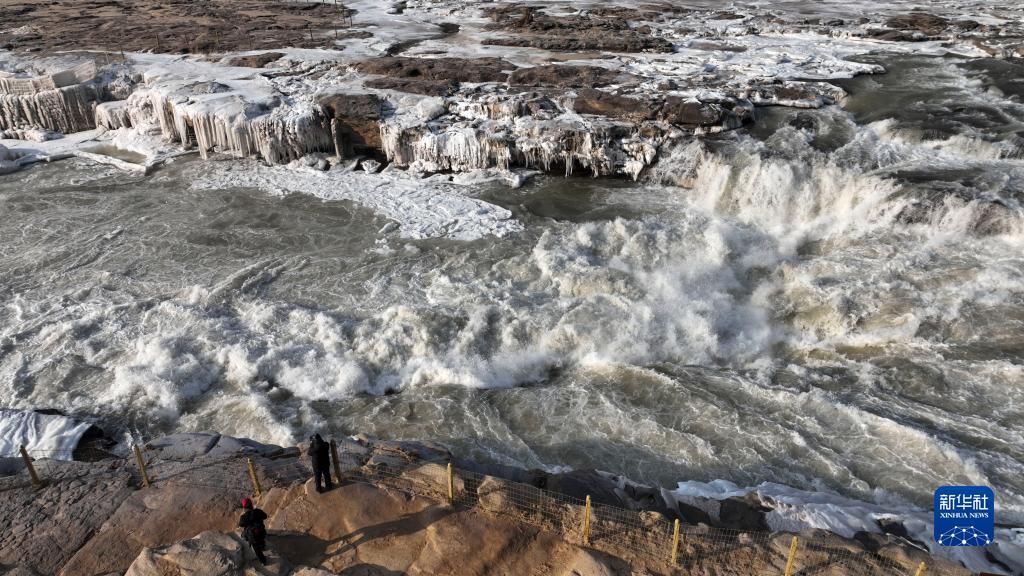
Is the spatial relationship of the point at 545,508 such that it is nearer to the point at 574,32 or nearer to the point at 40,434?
the point at 40,434

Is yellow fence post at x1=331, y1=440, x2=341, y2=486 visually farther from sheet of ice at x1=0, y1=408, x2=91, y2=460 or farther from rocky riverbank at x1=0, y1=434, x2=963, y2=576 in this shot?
sheet of ice at x1=0, y1=408, x2=91, y2=460

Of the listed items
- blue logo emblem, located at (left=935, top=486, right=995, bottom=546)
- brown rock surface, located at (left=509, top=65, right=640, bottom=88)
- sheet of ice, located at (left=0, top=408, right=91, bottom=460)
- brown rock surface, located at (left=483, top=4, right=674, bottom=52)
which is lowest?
sheet of ice, located at (left=0, top=408, right=91, bottom=460)

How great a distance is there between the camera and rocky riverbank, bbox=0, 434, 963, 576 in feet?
23.2

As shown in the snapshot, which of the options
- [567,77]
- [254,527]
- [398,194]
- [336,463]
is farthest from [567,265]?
[567,77]

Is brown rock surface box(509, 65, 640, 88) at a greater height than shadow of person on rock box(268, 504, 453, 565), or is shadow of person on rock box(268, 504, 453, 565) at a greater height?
brown rock surface box(509, 65, 640, 88)

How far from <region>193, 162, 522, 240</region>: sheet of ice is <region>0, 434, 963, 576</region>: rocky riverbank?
9481mm

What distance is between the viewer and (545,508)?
25.2 ft

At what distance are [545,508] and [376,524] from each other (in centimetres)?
211

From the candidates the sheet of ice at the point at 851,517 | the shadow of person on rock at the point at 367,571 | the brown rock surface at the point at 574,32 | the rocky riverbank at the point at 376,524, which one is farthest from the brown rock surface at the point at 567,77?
the shadow of person on rock at the point at 367,571

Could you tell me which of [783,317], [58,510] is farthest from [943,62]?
[58,510]

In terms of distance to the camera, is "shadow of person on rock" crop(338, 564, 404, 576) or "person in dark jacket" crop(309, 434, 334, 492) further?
"person in dark jacket" crop(309, 434, 334, 492)

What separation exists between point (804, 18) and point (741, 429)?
31808 millimetres

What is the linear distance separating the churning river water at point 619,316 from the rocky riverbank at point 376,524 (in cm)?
203

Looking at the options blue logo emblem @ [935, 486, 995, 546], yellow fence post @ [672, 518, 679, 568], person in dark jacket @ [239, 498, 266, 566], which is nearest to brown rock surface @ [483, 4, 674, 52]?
yellow fence post @ [672, 518, 679, 568]
